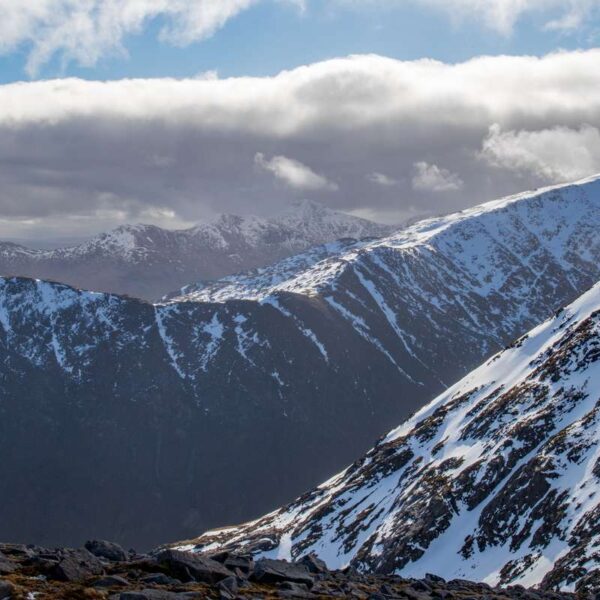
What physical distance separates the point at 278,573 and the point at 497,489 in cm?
9379

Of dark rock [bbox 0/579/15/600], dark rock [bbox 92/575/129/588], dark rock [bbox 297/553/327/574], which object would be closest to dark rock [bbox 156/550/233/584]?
dark rock [bbox 92/575/129/588]

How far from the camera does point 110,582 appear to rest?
36.1 m

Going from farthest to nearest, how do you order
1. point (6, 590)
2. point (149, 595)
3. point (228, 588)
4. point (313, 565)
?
→ point (313, 565) → point (228, 588) → point (149, 595) → point (6, 590)

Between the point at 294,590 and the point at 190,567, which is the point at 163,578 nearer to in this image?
the point at 190,567

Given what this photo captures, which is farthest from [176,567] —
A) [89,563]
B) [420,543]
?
[420,543]

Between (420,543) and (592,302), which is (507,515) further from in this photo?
(592,302)

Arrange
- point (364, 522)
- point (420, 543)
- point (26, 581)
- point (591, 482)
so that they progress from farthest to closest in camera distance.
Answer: point (364, 522), point (420, 543), point (591, 482), point (26, 581)

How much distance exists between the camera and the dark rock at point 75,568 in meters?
37.2

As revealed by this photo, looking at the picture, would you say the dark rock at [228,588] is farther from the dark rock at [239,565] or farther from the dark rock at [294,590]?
the dark rock at [239,565]

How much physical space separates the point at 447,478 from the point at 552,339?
56.7 metres

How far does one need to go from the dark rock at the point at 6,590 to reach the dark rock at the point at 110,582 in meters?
4.19

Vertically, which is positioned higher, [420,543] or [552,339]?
[552,339]

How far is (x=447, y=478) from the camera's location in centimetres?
14575

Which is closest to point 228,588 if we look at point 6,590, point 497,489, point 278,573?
point 278,573
